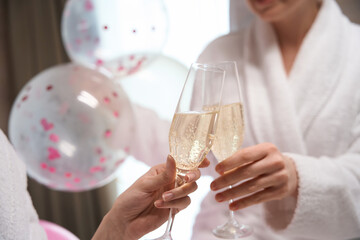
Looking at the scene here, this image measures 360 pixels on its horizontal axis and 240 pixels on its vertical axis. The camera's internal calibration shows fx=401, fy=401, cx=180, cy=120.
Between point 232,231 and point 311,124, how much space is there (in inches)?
21.7

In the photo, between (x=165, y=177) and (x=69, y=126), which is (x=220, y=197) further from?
(x=69, y=126)

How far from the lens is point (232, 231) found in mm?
889

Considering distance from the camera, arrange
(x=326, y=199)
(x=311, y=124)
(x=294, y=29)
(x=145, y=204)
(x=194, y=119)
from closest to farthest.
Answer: (x=194, y=119) → (x=145, y=204) → (x=326, y=199) → (x=311, y=124) → (x=294, y=29)

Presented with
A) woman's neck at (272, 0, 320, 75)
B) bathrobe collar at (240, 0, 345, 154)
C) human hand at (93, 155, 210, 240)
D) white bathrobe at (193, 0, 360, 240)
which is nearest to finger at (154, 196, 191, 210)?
human hand at (93, 155, 210, 240)

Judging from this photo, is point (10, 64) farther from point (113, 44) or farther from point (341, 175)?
point (341, 175)

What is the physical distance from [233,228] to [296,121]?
504 mm

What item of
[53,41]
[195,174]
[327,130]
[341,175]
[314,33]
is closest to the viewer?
[195,174]

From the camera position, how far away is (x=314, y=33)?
4.48 feet

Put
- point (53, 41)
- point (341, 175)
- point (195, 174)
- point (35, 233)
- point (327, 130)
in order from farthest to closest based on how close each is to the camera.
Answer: point (53, 41) → point (327, 130) → point (341, 175) → point (35, 233) → point (195, 174)

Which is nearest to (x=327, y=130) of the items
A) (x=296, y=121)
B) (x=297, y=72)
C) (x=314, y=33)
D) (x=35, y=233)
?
(x=296, y=121)

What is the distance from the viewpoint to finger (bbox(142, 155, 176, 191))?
69cm

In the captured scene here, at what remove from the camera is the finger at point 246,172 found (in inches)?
34.4

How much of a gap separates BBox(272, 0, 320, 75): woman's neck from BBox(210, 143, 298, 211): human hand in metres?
0.51

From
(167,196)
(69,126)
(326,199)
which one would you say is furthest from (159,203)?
(69,126)
